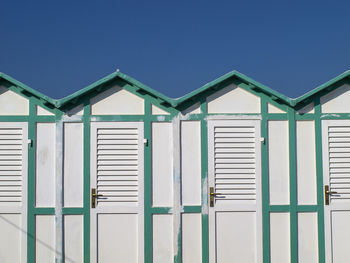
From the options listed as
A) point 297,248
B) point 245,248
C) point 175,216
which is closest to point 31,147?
point 175,216

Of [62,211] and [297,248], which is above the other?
[62,211]

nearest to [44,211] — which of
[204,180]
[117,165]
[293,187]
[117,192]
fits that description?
[117,192]

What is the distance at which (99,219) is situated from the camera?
6.31 metres

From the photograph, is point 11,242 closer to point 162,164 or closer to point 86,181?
point 86,181

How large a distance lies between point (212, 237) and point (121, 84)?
2.72 meters

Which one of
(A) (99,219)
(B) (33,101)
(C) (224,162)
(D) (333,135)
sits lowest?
(A) (99,219)

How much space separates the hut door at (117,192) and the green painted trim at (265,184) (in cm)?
183

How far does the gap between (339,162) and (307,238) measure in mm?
1253

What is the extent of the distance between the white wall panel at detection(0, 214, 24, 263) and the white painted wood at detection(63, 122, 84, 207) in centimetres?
83

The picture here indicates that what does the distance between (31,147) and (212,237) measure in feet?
10.0

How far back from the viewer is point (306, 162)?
638cm

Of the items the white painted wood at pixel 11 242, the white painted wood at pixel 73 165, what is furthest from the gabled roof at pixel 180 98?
the white painted wood at pixel 11 242

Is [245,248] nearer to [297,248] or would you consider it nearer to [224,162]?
[297,248]

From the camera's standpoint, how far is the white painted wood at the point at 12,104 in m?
6.41
